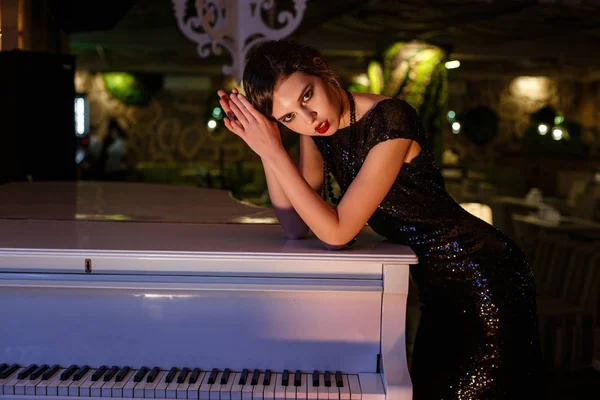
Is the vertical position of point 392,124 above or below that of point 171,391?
above

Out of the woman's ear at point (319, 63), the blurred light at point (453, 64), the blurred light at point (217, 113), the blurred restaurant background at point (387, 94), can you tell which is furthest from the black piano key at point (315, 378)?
the blurred light at point (217, 113)

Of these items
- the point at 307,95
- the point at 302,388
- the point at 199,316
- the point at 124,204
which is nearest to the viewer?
the point at 307,95

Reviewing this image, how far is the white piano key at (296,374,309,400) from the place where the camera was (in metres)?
1.92

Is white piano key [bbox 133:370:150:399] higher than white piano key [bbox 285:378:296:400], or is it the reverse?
white piano key [bbox 285:378:296:400]

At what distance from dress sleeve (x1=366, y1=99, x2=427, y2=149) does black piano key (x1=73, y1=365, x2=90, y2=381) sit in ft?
3.43

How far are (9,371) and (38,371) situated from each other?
0.30 ft

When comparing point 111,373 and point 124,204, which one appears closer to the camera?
point 111,373

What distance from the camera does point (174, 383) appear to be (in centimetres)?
198

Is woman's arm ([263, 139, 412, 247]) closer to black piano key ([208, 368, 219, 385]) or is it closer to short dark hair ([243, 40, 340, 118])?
short dark hair ([243, 40, 340, 118])

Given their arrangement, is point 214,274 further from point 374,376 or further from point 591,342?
point 591,342

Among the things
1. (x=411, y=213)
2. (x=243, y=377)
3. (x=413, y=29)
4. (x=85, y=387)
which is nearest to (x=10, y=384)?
(x=85, y=387)

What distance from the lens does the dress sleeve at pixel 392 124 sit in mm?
1899

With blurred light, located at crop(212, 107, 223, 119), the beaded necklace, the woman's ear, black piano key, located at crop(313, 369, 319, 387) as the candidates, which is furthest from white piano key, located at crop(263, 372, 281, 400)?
blurred light, located at crop(212, 107, 223, 119)

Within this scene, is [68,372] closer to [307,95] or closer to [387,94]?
[307,95]
